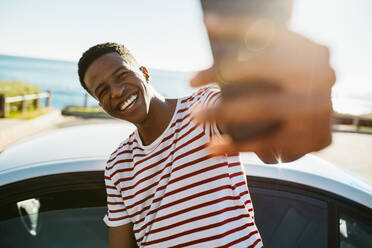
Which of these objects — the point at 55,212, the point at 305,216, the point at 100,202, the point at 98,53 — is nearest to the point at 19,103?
the point at 55,212

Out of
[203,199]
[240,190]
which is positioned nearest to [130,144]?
[203,199]

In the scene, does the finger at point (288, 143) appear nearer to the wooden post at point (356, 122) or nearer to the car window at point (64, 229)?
the car window at point (64, 229)

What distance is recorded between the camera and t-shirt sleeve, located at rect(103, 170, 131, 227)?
4.87 ft

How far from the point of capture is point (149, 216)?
4.44 feet

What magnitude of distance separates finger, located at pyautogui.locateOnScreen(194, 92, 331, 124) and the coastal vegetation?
11.6m

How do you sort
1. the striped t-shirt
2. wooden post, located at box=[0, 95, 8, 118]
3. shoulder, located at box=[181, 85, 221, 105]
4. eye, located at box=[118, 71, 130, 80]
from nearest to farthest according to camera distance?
1. shoulder, located at box=[181, 85, 221, 105]
2. the striped t-shirt
3. eye, located at box=[118, 71, 130, 80]
4. wooden post, located at box=[0, 95, 8, 118]

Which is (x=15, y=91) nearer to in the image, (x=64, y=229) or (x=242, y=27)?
(x=64, y=229)

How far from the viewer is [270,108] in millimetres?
424

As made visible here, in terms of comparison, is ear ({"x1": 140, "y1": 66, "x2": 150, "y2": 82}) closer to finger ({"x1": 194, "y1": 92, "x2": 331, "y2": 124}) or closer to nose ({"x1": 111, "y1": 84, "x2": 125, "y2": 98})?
nose ({"x1": 111, "y1": 84, "x2": 125, "y2": 98})

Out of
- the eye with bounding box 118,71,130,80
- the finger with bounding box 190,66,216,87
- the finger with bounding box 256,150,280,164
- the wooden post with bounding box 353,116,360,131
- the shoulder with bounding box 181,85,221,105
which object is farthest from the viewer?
the wooden post with bounding box 353,116,360,131

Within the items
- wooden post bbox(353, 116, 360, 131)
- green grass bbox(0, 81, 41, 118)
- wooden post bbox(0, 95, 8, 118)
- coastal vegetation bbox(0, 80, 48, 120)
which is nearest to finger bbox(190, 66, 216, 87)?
coastal vegetation bbox(0, 80, 48, 120)

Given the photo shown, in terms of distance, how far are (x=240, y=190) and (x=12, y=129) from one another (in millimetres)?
8494

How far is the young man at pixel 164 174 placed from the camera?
1.21m

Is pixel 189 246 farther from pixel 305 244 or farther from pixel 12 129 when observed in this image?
pixel 12 129
